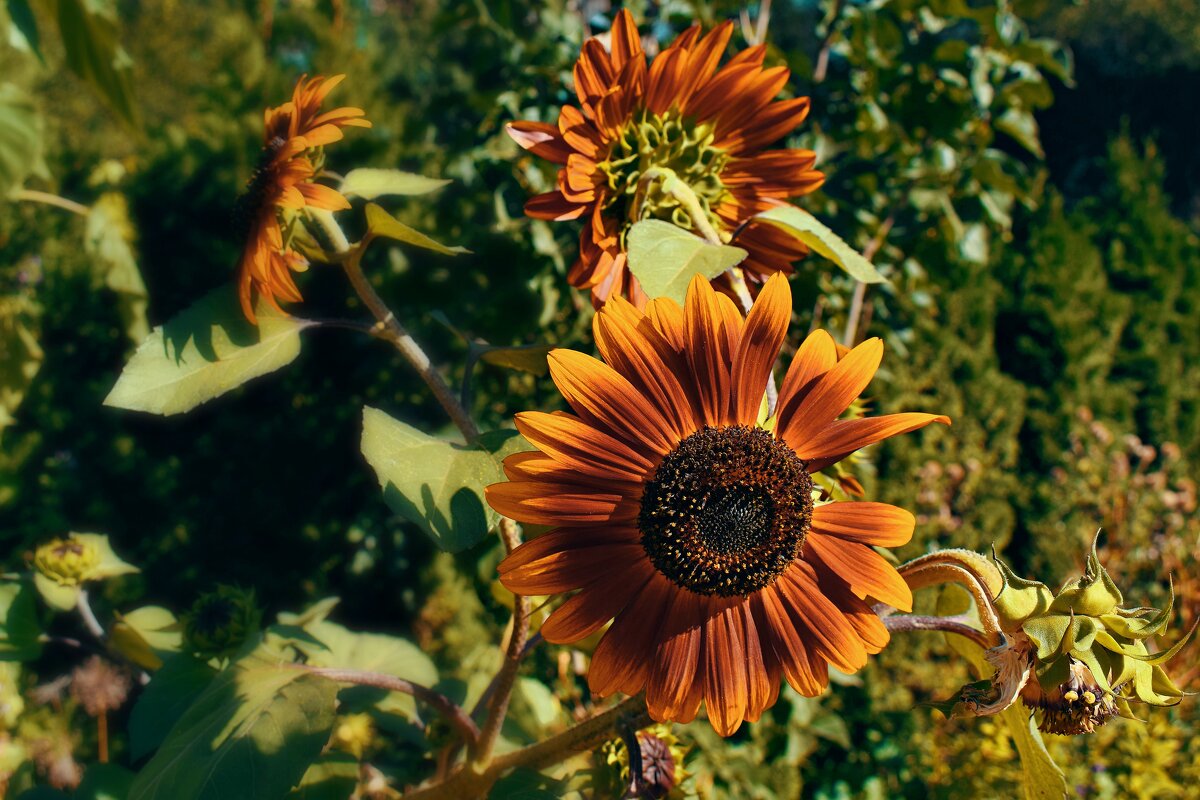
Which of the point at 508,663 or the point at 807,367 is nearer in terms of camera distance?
the point at 807,367

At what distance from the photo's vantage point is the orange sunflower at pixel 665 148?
2.20ft

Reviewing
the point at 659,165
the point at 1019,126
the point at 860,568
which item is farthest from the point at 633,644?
the point at 1019,126

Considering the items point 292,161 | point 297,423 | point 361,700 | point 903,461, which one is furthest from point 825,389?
point 903,461

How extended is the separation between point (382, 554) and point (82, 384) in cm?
119

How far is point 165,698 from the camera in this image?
83cm

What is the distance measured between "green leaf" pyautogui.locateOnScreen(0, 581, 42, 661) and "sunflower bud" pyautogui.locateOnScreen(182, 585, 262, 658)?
0.16 m

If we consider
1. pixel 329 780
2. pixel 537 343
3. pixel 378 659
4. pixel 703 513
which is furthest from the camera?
pixel 537 343

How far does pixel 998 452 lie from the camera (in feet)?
12.6

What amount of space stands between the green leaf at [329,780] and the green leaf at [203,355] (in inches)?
14.2

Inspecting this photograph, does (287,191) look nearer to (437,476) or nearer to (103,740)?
(437,476)

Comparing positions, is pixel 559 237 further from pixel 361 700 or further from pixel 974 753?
pixel 974 753

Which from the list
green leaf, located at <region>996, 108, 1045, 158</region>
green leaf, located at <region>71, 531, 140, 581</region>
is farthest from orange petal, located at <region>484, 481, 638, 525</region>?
green leaf, located at <region>996, 108, 1045, 158</region>

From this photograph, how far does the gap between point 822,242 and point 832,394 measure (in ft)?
0.36

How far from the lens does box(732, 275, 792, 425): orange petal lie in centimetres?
55
